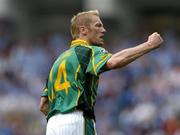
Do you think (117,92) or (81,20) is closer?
(81,20)

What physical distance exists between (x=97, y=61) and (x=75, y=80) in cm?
35

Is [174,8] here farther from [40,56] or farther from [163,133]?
[163,133]

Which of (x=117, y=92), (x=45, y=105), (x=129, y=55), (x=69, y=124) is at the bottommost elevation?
(x=69, y=124)

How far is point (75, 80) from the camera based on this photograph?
9.48 m

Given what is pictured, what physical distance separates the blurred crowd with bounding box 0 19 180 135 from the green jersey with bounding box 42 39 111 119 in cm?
589

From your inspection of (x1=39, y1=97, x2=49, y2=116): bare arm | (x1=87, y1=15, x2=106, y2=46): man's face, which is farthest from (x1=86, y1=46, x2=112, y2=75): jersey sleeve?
(x1=39, y1=97, x2=49, y2=116): bare arm

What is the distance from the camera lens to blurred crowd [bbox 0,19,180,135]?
16.1m

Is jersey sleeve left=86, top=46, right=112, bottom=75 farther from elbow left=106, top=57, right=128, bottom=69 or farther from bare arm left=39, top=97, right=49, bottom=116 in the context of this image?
bare arm left=39, top=97, right=49, bottom=116

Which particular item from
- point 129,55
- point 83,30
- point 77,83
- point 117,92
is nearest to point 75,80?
point 77,83

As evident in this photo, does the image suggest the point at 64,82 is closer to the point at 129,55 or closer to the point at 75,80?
the point at 75,80

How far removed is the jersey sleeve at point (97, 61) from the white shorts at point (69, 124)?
47cm

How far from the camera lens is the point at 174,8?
80.4 ft

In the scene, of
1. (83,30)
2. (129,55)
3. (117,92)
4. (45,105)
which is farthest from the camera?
(117,92)

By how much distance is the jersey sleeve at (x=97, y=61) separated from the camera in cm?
920
